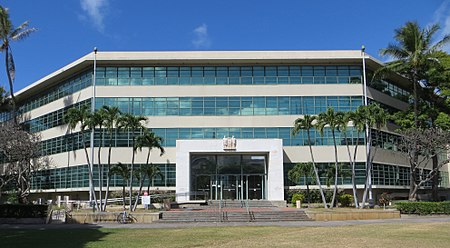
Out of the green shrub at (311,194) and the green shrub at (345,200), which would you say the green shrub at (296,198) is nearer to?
the green shrub at (311,194)

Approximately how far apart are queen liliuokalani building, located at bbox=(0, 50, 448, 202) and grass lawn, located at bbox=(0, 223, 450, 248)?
18229 mm

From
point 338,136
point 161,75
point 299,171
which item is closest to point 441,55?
point 338,136

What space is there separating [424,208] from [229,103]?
19540mm

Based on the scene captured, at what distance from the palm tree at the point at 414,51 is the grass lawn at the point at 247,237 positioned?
19.3m

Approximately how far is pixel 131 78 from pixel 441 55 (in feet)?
93.1

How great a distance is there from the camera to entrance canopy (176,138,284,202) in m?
39.6

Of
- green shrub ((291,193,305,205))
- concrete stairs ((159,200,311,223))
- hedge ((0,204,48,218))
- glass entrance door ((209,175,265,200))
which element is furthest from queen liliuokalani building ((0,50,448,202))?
hedge ((0,204,48,218))

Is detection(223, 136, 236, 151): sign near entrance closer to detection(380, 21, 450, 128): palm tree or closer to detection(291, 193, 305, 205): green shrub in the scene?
detection(291, 193, 305, 205): green shrub

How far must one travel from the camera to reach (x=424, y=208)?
3108 cm

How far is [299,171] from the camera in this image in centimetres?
3809

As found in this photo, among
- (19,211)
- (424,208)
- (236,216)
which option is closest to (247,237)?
(236,216)

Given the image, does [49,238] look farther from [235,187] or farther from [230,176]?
[235,187]

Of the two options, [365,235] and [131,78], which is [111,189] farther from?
[365,235]

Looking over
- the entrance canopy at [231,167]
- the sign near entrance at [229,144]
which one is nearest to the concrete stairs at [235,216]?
the entrance canopy at [231,167]
